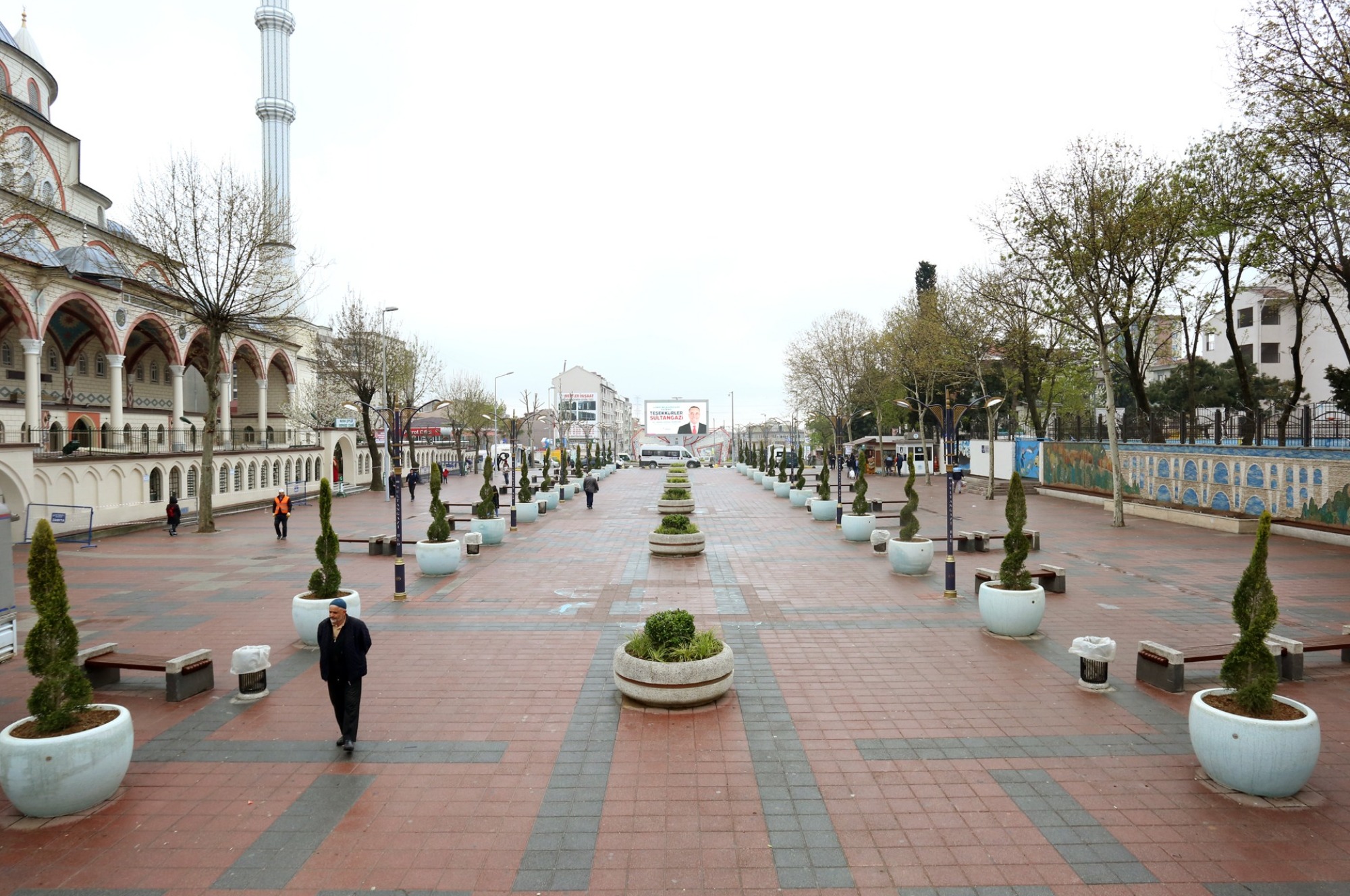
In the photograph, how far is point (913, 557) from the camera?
14.9 meters

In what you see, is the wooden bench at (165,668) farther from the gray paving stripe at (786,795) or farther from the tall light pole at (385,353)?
the tall light pole at (385,353)

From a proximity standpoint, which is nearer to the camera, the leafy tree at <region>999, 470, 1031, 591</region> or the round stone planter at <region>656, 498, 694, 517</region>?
the leafy tree at <region>999, 470, 1031, 591</region>

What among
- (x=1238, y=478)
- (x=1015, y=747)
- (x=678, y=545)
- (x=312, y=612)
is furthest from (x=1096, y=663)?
(x=1238, y=478)

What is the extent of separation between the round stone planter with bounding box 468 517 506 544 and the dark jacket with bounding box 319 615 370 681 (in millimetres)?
12277

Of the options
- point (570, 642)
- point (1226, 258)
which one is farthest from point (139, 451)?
point (1226, 258)

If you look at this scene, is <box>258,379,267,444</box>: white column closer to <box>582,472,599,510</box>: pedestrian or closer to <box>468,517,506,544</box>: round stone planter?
<box>582,472,599,510</box>: pedestrian

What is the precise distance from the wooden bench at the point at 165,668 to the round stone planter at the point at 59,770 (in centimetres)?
223

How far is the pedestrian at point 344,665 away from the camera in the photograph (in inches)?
262

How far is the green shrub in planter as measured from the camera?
1770cm

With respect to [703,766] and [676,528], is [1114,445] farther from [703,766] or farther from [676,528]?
[703,766]

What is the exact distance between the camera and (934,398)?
49250 mm

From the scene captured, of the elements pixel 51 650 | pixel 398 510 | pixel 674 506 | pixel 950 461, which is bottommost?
pixel 674 506

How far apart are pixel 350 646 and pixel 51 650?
214 cm

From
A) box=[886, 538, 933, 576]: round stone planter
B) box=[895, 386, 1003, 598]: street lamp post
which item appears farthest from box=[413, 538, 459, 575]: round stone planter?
box=[895, 386, 1003, 598]: street lamp post
